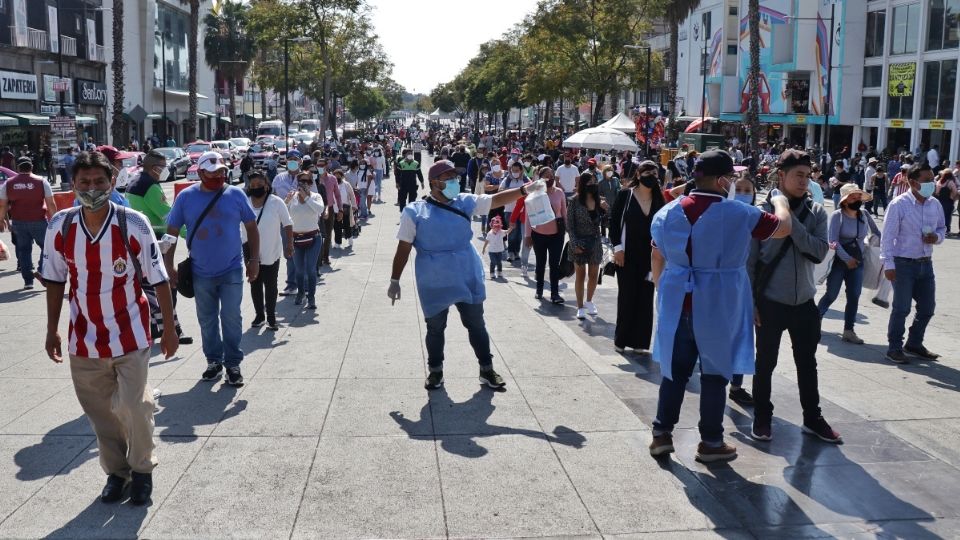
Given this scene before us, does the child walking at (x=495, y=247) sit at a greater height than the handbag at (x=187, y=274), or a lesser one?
lesser

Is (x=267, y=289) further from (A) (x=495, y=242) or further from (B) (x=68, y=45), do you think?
(B) (x=68, y=45)

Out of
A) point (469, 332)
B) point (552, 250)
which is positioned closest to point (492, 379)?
point (469, 332)

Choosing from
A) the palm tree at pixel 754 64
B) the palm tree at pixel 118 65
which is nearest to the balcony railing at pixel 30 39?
the palm tree at pixel 118 65

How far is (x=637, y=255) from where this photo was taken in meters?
7.80

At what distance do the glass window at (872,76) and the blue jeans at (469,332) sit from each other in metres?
40.4

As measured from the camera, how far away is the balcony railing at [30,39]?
3831cm

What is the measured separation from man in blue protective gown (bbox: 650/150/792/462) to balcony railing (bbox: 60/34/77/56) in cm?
4490

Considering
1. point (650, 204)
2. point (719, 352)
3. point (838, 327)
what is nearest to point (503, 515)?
point (719, 352)

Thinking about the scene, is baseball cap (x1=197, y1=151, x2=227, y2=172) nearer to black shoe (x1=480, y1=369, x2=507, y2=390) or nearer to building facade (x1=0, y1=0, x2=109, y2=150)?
black shoe (x1=480, y1=369, x2=507, y2=390)

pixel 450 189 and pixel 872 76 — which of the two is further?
pixel 872 76

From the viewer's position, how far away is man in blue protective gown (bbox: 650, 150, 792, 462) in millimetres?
4773

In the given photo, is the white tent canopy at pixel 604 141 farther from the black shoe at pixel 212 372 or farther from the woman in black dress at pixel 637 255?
the black shoe at pixel 212 372

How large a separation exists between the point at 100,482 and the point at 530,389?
3.02 meters

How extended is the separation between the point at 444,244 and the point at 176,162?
1250 inches
